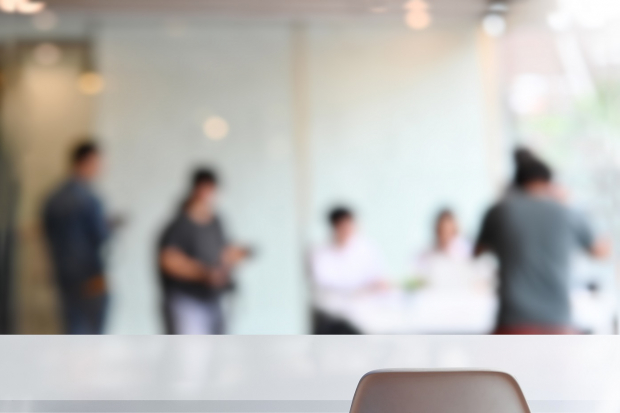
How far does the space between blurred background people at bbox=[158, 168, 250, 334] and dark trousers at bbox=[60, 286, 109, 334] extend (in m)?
0.28

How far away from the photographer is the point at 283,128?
3.15 m

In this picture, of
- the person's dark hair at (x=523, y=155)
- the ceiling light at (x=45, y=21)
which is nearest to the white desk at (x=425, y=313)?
the person's dark hair at (x=523, y=155)

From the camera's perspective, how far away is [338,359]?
225 cm

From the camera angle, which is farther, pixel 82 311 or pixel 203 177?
pixel 203 177

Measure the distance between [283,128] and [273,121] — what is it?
61 mm

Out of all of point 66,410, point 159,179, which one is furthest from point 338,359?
point 159,179

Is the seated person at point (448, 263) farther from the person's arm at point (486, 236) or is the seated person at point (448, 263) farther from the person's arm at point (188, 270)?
the person's arm at point (188, 270)

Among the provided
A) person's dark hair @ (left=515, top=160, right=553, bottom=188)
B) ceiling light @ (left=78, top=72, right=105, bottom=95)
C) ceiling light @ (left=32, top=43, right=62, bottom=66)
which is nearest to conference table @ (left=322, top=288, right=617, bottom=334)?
person's dark hair @ (left=515, top=160, right=553, bottom=188)

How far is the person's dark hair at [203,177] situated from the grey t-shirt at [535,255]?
1.31m

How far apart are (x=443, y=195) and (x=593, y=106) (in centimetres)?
76

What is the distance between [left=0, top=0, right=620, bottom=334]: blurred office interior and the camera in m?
2.93

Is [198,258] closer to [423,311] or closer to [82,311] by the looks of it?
[82,311]

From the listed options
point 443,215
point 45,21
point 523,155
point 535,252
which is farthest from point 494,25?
point 45,21

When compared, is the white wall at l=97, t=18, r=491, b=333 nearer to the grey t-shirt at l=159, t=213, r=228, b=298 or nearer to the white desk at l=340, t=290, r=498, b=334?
the grey t-shirt at l=159, t=213, r=228, b=298
